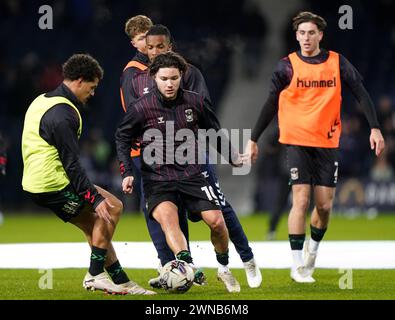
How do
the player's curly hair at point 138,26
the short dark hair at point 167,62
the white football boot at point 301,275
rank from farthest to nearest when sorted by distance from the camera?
the player's curly hair at point 138,26, the white football boot at point 301,275, the short dark hair at point 167,62

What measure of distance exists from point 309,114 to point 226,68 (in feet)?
39.5

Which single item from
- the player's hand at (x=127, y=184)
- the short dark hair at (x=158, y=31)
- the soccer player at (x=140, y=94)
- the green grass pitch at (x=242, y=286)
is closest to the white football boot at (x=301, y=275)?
the green grass pitch at (x=242, y=286)

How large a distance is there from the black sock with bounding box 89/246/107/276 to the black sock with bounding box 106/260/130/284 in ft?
0.40

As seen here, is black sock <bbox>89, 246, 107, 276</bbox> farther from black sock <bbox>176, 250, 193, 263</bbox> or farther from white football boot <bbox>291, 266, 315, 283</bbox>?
white football boot <bbox>291, 266, 315, 283</bbox>

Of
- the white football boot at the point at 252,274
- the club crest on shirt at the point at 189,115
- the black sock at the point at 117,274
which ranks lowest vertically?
the white football boot at the point at 252,274

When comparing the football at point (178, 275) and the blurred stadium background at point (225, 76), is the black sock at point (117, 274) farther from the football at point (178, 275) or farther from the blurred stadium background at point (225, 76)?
the blurred stadium background at point (225, 76)

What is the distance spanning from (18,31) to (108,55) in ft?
8.60

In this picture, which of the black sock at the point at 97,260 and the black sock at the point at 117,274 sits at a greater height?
the black sock at the point at 97,260

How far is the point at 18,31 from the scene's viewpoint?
23.1 meters

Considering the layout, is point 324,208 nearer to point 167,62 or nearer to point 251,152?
point 251,152

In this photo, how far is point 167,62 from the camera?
26.5 feet

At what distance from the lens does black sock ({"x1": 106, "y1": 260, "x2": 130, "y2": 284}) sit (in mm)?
8281

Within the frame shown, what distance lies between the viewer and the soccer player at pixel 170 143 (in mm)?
8117

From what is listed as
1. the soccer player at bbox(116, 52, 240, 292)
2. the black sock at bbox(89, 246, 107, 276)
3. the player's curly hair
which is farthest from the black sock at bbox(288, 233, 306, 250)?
the player's curly hair
